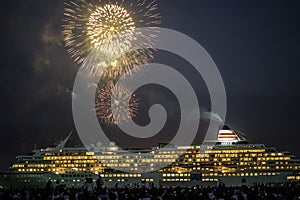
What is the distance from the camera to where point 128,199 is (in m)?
25.9

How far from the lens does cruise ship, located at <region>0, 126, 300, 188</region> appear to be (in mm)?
59312

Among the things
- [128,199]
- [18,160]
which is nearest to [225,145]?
[18,160]

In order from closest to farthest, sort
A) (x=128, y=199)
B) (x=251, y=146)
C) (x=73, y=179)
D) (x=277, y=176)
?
1. (x=128, y=199)
2. (x=277, y=176)
3. (x=251, y=146)
4. (x=73, y=179)

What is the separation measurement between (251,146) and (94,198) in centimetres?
4174

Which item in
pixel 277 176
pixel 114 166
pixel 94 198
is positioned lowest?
pixel 94 198

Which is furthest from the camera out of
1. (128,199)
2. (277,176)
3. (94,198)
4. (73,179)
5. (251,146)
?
(73,179)

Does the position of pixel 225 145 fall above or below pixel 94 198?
above

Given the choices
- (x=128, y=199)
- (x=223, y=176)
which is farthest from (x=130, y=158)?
(x=128, y=199)

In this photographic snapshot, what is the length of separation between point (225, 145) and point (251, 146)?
3483mm

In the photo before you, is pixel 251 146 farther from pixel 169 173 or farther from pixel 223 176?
pixel 169 173

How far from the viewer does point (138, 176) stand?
62781mm

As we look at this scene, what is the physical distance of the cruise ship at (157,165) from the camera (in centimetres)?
5931

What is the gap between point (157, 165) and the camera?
206 ft

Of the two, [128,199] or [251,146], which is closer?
[128,199]
